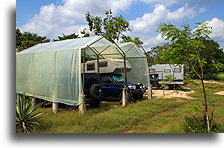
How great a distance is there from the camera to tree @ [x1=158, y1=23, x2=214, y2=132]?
14.4 ft

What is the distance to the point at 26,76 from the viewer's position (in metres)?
9.34

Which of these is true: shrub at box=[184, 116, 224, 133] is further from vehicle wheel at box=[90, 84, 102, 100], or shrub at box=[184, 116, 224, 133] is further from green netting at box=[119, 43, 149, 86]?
green netting at box=[119, 43, 149, 86]

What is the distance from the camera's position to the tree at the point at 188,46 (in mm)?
4387

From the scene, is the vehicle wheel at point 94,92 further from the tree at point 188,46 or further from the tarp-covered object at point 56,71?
the tree at point 188,46

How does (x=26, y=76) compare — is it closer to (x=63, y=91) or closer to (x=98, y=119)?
(x=63, y=91)

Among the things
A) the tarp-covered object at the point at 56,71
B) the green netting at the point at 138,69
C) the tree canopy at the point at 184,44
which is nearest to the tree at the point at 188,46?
the tree canopy at the point at 184,44

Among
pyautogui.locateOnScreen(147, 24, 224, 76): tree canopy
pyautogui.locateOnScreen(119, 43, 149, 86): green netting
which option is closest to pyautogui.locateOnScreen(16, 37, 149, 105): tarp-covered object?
pyautogui.locateOnScreen(119, 43, 149, 86): green netting

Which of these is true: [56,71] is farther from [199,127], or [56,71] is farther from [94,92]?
[199,127]

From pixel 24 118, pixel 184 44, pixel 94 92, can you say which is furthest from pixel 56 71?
pixel 184 44

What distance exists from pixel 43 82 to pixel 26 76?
1.42m

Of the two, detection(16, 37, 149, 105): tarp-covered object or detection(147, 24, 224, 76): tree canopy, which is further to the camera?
detection(16, 37, 149, 105): tarp-covered object

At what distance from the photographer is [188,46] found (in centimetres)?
448

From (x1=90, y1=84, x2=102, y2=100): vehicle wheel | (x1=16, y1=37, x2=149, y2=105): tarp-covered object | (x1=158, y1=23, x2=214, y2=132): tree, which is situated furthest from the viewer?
(x1=90, y1=84, x2=102, y2=100): vehicle wheel

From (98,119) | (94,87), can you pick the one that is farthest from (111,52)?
(98,119)
